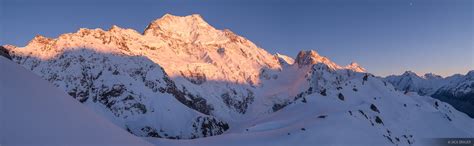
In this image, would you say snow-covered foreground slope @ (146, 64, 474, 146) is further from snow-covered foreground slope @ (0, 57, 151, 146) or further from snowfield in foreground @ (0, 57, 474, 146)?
snow-covered foreground slope @ (0, 57, 151, 146)

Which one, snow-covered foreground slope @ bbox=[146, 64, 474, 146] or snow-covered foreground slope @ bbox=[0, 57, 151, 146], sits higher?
snow-covered foreground slope @ bbox=[146, 64, 474, 146]

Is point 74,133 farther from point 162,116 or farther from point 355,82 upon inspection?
point 162,116

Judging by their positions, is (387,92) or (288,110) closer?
(288,110)

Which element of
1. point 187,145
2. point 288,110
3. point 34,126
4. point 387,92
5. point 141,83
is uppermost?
point 141,83

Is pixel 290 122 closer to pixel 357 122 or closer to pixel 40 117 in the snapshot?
pixel 357 122

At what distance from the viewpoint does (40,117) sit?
25.9 ft

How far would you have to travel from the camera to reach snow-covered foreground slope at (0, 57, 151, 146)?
7.27 metres

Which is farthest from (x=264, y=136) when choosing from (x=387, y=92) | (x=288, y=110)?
(x=387, y=92)

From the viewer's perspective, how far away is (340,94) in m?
87.2

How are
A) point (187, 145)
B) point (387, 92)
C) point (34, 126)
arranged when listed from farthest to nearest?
point (387, 92), point (187, 145), point (34, 126)

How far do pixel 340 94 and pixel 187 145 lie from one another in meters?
48.3

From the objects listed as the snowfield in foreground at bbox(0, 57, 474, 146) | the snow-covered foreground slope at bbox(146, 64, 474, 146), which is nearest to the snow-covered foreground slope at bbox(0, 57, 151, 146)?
the snowfield in foreground at bbox(0, 57, 474, 146)

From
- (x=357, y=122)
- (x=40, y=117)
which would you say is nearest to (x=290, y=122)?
(x=357, y=122)

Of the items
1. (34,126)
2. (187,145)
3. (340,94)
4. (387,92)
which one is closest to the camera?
(34,126)
